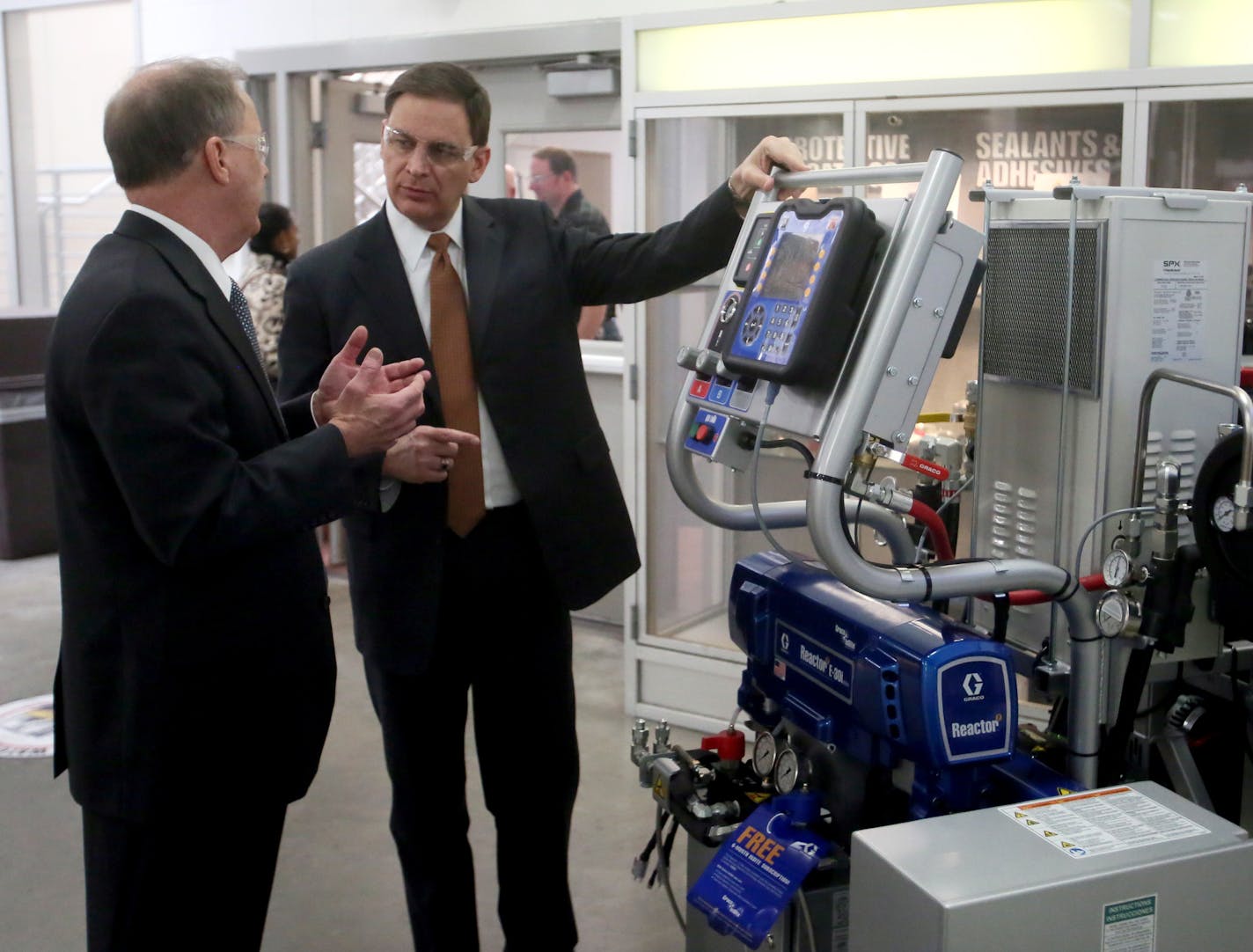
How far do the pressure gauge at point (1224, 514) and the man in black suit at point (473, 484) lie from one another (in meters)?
0.81

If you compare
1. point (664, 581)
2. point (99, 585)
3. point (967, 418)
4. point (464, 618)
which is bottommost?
point (664, 581)

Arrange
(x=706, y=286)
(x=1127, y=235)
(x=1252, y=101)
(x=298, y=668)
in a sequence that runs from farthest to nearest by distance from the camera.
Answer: (x=706, y=286), (x=1252, y=101), (x=298, y=668), (x=1127, y=235)

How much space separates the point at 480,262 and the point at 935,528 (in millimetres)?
880

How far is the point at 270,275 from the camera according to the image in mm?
4641

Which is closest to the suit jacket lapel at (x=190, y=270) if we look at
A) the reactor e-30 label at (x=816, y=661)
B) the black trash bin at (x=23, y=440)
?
the reactor e-30 label at (x=816, y=661)

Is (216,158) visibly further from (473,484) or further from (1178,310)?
(1178,310)

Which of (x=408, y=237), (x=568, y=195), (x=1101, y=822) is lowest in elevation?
(x=1101, y=822)

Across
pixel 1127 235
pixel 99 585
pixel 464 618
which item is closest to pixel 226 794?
pixel 99 585

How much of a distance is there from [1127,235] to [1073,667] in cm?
55

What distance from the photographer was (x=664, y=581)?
12.7 feet

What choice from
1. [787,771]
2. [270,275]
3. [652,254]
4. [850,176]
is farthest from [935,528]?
[270,275]

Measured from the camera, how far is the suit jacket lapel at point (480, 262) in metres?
2.13

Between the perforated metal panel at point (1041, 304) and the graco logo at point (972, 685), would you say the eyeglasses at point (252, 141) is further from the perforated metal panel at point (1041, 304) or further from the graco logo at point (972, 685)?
the graco logo at point (972, 685)

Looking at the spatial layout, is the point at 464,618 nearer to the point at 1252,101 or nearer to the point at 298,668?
the point at 298,668
